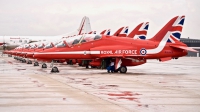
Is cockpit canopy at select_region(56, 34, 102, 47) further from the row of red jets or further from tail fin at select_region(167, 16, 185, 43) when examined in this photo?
tail fin at select_region(167, 16, 185, 43)

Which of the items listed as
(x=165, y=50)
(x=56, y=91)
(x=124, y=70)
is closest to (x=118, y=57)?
(x=124, y=70)

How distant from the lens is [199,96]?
11562mm

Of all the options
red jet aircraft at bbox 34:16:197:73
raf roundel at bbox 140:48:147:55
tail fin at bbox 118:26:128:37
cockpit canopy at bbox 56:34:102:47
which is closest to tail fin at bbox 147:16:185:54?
red jet aircraft at bbox 34:16:197:73

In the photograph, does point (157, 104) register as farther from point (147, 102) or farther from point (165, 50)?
point (165, 50)

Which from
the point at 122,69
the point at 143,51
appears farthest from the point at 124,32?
the point at 122,69

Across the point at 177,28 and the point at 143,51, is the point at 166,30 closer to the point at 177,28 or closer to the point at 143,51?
the point at 177,28

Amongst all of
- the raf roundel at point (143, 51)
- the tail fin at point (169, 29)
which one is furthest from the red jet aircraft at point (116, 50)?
the tail fin at point (169, 29)

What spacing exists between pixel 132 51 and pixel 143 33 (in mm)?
12426

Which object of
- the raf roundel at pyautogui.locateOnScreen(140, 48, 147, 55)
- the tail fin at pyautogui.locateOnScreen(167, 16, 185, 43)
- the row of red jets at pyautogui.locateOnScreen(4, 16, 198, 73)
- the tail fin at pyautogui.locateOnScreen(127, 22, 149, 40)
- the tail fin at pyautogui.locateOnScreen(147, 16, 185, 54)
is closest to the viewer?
the row of red jets at pyautogui.locateOnScreen(4, 16, 198, 73)

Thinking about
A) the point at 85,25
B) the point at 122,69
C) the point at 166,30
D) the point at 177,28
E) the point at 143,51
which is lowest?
the point at 122,69

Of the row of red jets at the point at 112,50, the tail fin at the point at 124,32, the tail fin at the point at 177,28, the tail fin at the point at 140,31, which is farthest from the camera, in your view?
the tail fin at the point at 124,32

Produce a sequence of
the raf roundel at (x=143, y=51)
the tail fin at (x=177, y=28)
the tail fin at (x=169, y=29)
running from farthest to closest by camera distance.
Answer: the tail fin at (x=177, y=28)
the tail fin at (x=169, y=29)
the raf roundel at (x=143, y=51)

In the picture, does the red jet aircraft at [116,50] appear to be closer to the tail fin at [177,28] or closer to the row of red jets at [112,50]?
the row of red jets at [112,50]

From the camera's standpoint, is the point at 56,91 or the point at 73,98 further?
the point at 56,91
